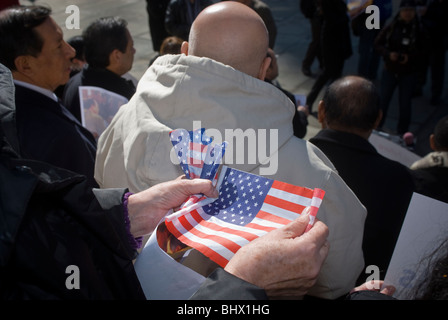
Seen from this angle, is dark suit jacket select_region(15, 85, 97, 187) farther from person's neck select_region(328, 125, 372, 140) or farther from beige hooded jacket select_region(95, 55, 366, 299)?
person's neck select_region(328, 125, 372, 140)

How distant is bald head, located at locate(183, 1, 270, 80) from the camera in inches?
68.0

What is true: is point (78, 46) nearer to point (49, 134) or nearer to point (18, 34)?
point (18, 34)

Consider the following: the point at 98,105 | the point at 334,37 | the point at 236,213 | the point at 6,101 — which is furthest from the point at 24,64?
the point at 334,37

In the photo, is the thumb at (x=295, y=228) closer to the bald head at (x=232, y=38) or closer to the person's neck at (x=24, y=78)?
the bald head at (x=232, y=38)

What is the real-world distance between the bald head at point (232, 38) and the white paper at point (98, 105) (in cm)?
109

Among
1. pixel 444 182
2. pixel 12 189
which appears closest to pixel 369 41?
pixel 444 182

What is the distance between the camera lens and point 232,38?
1.72 m

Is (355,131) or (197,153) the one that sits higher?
(197,153)

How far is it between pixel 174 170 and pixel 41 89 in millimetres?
1504

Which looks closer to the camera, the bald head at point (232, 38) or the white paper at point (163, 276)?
the white paper at point (163, 276)

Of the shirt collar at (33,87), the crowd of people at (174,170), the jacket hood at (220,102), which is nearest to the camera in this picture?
the crowd of people at (174,170)

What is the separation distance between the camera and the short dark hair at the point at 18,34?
2.46 meters

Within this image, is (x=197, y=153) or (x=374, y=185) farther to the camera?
(x=374, y=185)

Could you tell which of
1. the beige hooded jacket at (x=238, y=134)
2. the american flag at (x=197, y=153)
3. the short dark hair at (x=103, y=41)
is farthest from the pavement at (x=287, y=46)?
the american flag at (x=197, y=153)
